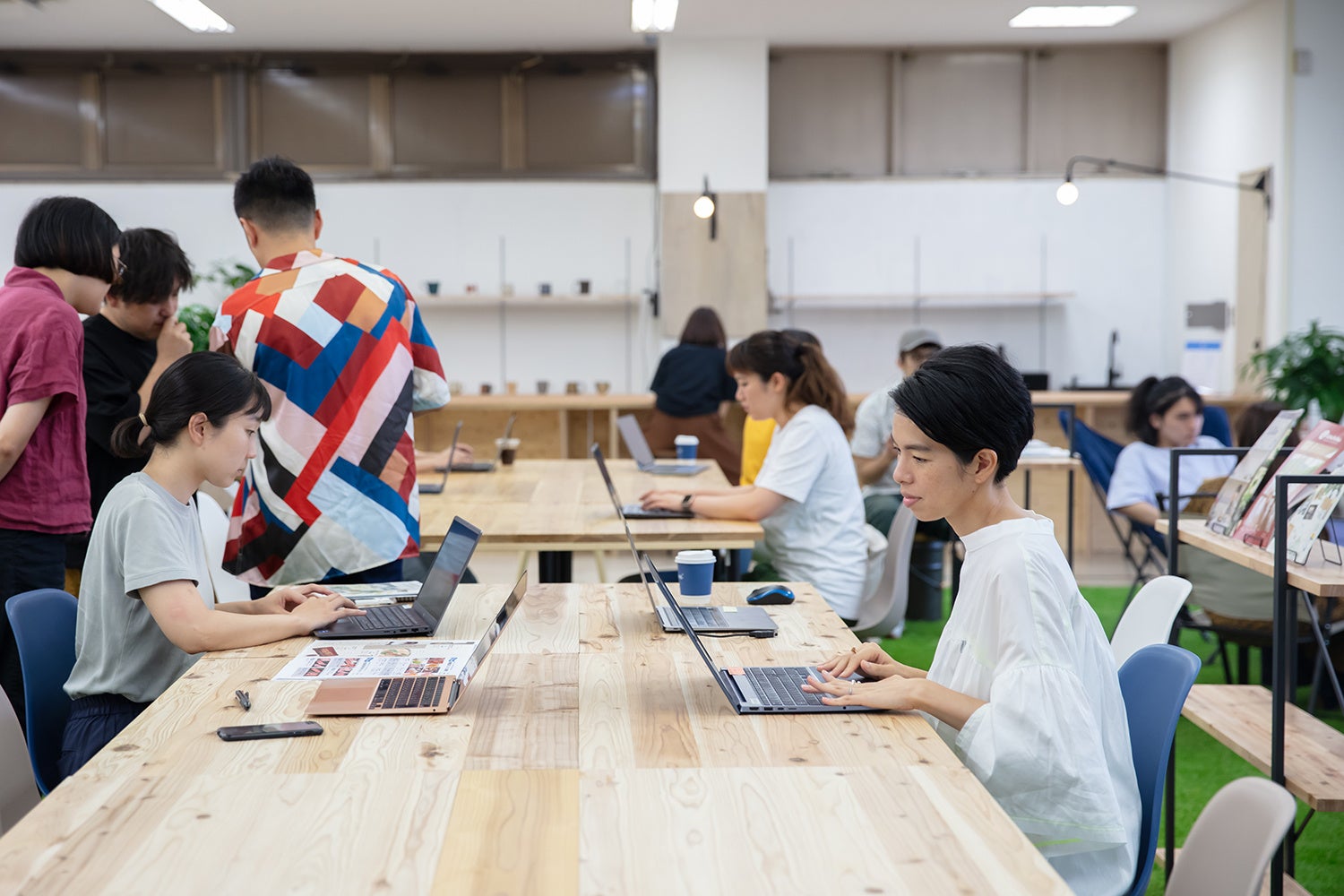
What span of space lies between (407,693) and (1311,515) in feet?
5.96

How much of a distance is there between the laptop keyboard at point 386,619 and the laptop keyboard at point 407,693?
34 cm

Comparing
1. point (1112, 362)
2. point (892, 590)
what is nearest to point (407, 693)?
point (892, 590)

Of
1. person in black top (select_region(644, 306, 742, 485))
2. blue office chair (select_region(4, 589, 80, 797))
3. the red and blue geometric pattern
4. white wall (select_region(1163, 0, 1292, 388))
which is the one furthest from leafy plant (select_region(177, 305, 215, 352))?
white wall (select_region(1163, 0, 1292, 388))

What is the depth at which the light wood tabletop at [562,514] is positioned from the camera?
10.3ft

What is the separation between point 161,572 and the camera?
2.01 meters

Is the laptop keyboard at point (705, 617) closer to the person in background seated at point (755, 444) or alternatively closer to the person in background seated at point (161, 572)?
the person in background seated at point (161, 572)

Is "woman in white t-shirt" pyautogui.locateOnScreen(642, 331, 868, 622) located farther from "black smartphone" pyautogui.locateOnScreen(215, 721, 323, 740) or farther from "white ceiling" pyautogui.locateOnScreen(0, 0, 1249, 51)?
"white ceiling" pyautogui.locateOnScreen(0, 0, 1249, 51)

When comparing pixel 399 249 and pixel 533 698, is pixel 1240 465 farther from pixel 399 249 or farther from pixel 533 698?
pixel 399 249

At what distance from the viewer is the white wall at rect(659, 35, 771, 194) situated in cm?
793

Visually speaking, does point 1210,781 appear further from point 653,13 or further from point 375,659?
point 653,13

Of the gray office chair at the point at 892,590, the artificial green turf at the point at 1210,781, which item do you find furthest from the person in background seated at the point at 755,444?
the artificial green turf at the point at 1210,781

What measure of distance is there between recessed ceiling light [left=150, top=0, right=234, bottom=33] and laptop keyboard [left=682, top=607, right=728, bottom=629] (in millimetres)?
5012

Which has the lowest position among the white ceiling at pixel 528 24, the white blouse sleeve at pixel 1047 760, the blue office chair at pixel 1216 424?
the white blouse sleeve at pixel 1047 760

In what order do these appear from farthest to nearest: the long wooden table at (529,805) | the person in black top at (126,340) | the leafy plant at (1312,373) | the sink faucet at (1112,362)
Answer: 1. the sink faucet at (1112,362)
2. the leafy plant at (1312,373)
3. the person in black top at (126,340)
4. the long wooden table at (529,805)
